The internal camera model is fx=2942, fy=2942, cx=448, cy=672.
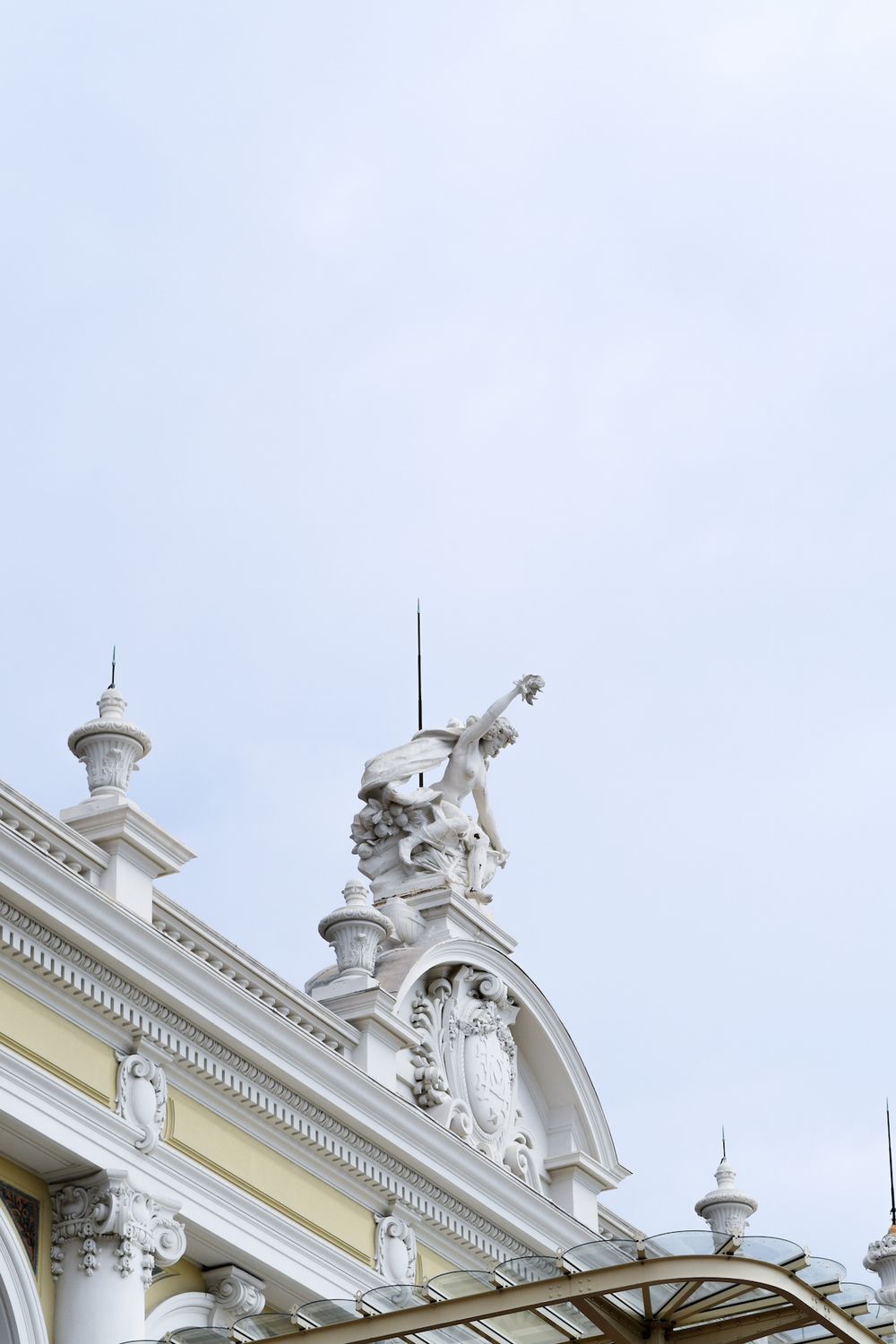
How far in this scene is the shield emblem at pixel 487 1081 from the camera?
19.9 meters

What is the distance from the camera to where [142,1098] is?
16391 mm

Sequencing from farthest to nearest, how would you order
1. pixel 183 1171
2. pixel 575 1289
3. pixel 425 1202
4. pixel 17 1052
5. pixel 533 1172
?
pixel 533 1172
pixel 425 1202
pixel 183 1171
pixel 17 1052
pixel 575 1289

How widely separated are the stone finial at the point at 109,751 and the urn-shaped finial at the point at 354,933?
2668 millimetres

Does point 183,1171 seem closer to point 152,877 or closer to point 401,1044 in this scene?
point 152,877

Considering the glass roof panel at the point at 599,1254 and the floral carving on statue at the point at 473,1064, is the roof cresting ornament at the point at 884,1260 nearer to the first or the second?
the floral carving on statue at the point at 473,1064

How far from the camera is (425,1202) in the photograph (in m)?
18.9

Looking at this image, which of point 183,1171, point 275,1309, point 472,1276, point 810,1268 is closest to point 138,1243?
point 183,1171

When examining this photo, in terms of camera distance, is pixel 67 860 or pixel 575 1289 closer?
pixel 575 1289

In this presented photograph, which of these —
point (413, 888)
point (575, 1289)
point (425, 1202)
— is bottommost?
point (575, 1289)

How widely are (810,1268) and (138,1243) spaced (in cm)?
432

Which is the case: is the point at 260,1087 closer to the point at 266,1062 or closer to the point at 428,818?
the point at 266,1062

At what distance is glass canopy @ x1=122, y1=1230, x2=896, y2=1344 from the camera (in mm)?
12922

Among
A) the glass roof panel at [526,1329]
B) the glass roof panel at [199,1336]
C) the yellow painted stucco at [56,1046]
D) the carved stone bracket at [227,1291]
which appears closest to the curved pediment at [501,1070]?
the carved stone bracket at [227,1291]

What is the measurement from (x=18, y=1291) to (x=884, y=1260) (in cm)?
1259
